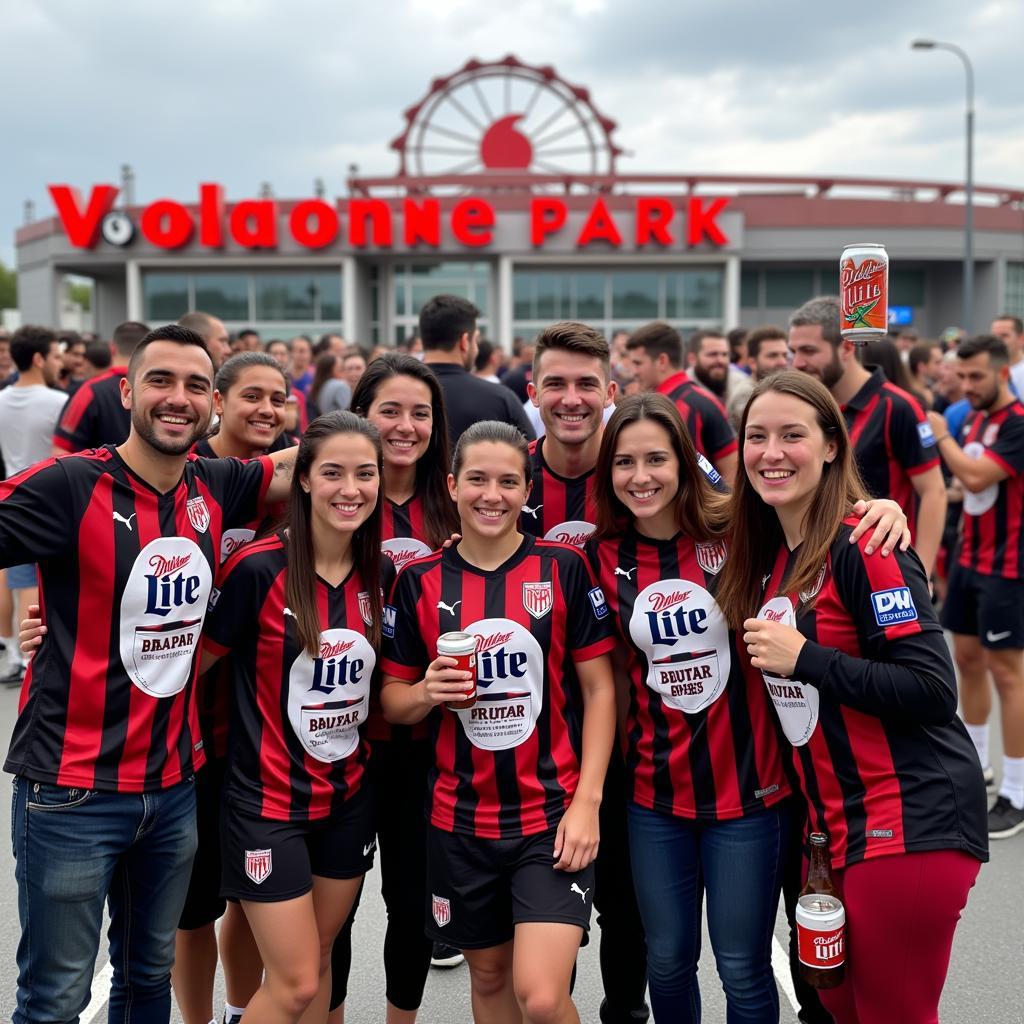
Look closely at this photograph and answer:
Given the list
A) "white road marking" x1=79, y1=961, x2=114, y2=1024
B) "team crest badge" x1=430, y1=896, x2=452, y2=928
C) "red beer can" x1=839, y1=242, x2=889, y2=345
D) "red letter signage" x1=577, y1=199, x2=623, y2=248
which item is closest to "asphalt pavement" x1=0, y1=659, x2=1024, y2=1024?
"white road marking" x1=79, y1=961, x2=114, y2=1024

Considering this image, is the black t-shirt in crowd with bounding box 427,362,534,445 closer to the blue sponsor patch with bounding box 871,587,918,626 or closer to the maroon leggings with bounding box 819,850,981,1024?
the blue sponsor patch with bounding box 871,587,918,626

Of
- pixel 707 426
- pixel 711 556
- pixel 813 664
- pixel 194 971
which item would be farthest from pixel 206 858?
pixel 707 426

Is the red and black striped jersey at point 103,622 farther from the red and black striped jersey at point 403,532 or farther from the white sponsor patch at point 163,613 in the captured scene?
the red and black striped jersey at point 403,532

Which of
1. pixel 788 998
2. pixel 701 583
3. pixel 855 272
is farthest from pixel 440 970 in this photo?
pixel 855 272

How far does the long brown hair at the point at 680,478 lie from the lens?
2557 mm

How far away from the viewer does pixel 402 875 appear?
2.77m

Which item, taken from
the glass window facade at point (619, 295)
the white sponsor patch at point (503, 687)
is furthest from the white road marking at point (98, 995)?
the glass window facade at point (619, 295)

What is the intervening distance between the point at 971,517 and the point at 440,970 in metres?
3.39

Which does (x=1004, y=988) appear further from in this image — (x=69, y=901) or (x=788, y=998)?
(x=69, y=901)

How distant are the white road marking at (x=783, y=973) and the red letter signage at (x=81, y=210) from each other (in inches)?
1039

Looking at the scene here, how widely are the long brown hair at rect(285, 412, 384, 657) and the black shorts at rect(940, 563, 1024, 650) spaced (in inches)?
133

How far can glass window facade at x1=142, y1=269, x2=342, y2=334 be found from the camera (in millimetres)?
26438

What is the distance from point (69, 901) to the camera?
7.12 feet

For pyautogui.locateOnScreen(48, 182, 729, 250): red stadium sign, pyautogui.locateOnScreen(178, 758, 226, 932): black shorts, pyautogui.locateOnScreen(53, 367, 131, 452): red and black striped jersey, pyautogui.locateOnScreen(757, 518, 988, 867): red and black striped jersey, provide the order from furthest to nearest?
pyautogui.locateOnScreen(48, 182, 729, 250): red stadium sign < pyautogui.locateOnScreen(53, 367, 131, 452): red and black striped jersey < pyautogui.locateOnScreen(178, 758, 226, 932): black shorts < pyautogui.locateOnScreen(757, 518, 988, 867): red and black striped jersey
